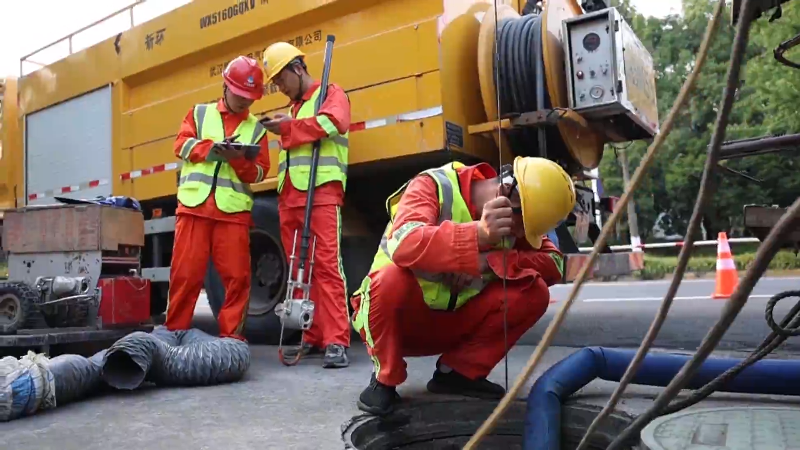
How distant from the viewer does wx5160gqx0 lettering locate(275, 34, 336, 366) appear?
142 inches

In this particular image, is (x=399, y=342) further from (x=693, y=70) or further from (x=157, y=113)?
(x=157, y=113)

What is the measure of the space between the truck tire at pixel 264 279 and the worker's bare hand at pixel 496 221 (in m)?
2.63

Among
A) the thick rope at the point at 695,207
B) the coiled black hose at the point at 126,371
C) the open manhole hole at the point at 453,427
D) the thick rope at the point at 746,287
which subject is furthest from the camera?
the coiled black hose at the point at 126,371

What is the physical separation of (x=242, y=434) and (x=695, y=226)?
1662 millimetres

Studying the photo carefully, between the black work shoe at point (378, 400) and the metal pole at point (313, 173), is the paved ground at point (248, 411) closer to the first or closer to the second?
the black work shoe at point (378, 400)

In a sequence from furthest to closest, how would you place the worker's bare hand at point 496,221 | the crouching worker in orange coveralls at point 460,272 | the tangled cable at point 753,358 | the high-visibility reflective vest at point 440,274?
1. the high-visibility reflective vest at point 440,274
2. the crouching worker in orange coveralls at point 460,272
3. the worker's bare hand at point 496,221
4. the tangled cable at point 753,358

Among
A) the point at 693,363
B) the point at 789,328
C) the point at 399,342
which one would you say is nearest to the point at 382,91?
the point at 399,342

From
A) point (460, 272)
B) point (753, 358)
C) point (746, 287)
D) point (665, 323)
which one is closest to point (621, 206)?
point (746, 287)

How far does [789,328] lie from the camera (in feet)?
4.91

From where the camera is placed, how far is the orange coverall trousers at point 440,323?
94.6 inches

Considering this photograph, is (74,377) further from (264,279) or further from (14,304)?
(264,279)

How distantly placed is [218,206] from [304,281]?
0.64 meters

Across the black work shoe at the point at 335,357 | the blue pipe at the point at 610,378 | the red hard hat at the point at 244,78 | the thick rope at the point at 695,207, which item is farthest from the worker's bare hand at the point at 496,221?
the red hard hat at the point at 244,78

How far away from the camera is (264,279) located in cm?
469
